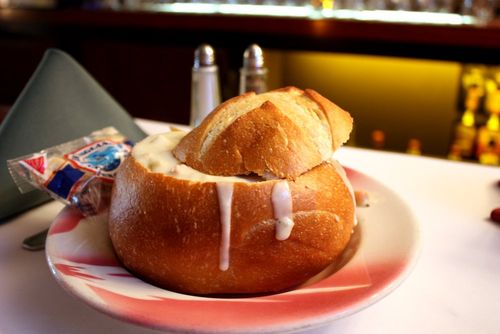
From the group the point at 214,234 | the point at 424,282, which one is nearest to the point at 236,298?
the point at 214,234

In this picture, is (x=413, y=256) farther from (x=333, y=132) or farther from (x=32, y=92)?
(x=32, y=92)

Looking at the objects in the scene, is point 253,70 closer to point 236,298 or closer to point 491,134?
point 236,298

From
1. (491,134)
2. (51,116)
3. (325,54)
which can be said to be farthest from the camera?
(325,54)

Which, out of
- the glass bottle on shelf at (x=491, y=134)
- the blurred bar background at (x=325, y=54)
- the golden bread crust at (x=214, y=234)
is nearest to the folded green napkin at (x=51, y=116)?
the golden bread crust at (x=214, y=234)

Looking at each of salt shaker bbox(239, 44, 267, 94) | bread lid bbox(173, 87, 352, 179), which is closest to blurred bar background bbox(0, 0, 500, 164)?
salt shaker bbox(239, 44, 267, 94)

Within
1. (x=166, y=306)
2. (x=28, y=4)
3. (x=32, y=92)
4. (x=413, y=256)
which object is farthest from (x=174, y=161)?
(x=28, y=4)

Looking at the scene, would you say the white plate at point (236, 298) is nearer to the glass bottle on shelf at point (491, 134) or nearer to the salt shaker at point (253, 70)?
the salt shaker at point (253, 70)
